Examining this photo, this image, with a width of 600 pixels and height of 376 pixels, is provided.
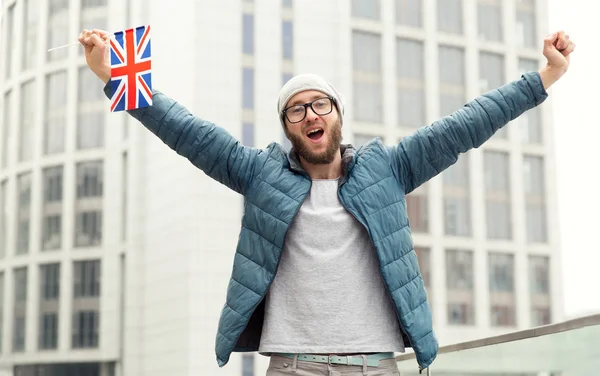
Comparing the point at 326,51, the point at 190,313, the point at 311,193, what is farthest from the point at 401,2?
the point at 311,193

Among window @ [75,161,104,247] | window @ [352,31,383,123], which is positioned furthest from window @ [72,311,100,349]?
window @ [352,31,383,123]

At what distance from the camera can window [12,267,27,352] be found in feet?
134

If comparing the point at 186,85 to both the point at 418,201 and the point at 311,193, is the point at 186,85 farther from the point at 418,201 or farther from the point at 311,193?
the point at 311,193

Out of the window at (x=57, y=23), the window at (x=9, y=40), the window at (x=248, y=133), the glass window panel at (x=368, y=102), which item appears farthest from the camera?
the window at (x=9, y=40)

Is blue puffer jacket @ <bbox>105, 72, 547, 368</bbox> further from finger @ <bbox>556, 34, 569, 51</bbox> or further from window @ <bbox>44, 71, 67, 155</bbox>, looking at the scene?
window @ <bbox>44, 71, 67, 155</bbox>

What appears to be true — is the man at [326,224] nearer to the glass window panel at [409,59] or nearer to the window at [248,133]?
the window at [248,133]

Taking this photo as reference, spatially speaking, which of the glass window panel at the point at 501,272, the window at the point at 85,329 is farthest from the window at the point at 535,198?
the window at the point at 85,329

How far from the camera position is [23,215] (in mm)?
42094

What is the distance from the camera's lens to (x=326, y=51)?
3669 cm

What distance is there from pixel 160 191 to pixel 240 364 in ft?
28.0

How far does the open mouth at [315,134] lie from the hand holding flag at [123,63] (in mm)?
503

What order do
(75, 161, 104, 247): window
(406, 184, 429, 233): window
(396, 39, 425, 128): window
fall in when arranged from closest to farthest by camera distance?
(406, 184, 429, 233): window < (396, 39, 425, 128): window < (75, 161, 104, 247): window

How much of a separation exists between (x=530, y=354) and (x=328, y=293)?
2.71 meters

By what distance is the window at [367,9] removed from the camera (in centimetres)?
3797
